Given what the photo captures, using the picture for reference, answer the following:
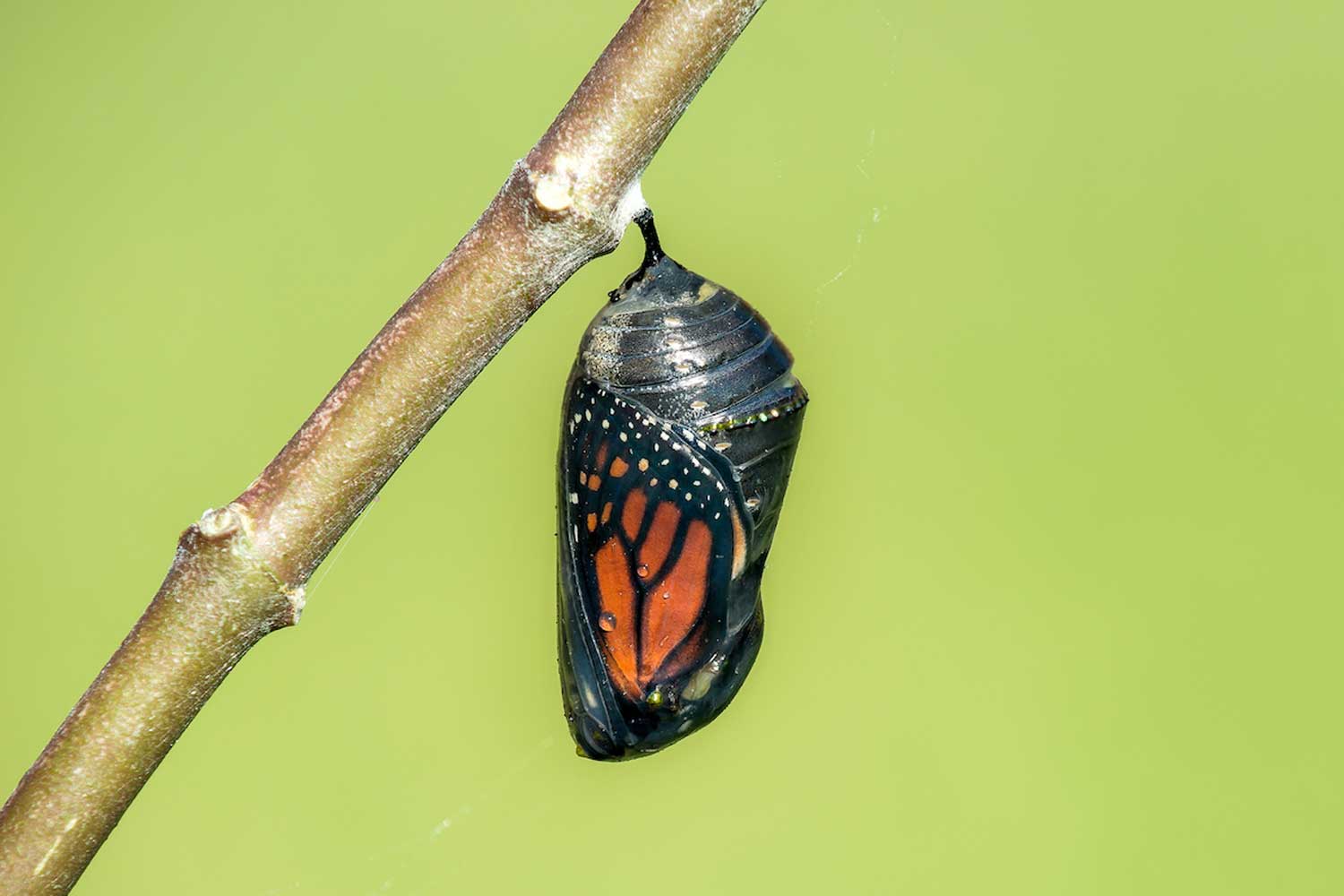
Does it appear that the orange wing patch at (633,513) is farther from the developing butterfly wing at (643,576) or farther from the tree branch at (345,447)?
the tree branch at (345,447)

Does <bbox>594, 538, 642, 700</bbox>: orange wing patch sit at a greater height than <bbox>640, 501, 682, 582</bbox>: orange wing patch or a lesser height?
lesser

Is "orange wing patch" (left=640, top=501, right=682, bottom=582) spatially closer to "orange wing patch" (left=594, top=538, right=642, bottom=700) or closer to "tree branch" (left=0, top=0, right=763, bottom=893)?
"orange wing patch" (left=594, top=538, right=642, bottom=700)

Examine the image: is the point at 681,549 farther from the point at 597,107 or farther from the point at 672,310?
the point at 597,107

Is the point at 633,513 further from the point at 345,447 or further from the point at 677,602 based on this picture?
the point at 345,447

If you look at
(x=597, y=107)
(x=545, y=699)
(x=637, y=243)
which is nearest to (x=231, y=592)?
(x=597, y=107)

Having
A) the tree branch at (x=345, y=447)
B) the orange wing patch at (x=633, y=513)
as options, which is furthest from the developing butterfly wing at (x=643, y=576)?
the tree branch at (x=345, y=447)

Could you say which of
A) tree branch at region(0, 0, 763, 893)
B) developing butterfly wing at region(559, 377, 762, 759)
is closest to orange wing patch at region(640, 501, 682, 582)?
developing butterfly wing at region(559, 377, 762, 759)

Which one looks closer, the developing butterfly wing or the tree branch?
the tree branch
